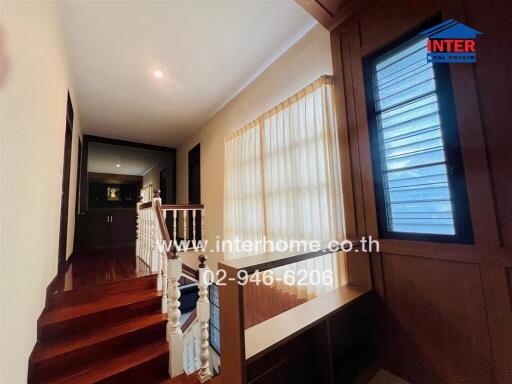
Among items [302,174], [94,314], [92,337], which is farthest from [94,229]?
[302,174]

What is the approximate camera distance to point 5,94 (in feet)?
3.21

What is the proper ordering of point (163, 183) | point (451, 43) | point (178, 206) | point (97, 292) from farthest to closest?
point (163, 183) < point (178, 206) < point (97, 292) < point (451, 43)

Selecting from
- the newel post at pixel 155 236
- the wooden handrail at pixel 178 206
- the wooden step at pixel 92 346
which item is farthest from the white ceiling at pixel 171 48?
the wooden step at pixel 92 346

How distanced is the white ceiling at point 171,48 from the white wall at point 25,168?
432 mm

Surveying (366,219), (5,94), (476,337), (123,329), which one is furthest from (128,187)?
(476,337)

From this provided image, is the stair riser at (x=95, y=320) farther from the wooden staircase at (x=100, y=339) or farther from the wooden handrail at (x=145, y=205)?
the wooden handrail at (x=145, y=205)

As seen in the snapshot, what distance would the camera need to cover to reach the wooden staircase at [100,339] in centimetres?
163

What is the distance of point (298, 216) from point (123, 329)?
196 cm

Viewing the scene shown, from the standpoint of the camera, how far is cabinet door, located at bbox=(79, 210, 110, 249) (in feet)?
15.4

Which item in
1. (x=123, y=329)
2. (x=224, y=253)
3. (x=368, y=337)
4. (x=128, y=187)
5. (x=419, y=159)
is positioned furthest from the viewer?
(x=128, y=187)

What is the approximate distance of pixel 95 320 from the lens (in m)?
2.00

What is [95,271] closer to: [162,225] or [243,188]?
[162,225]

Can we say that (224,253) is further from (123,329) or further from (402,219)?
(402,219)

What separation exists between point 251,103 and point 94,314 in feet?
9.82
